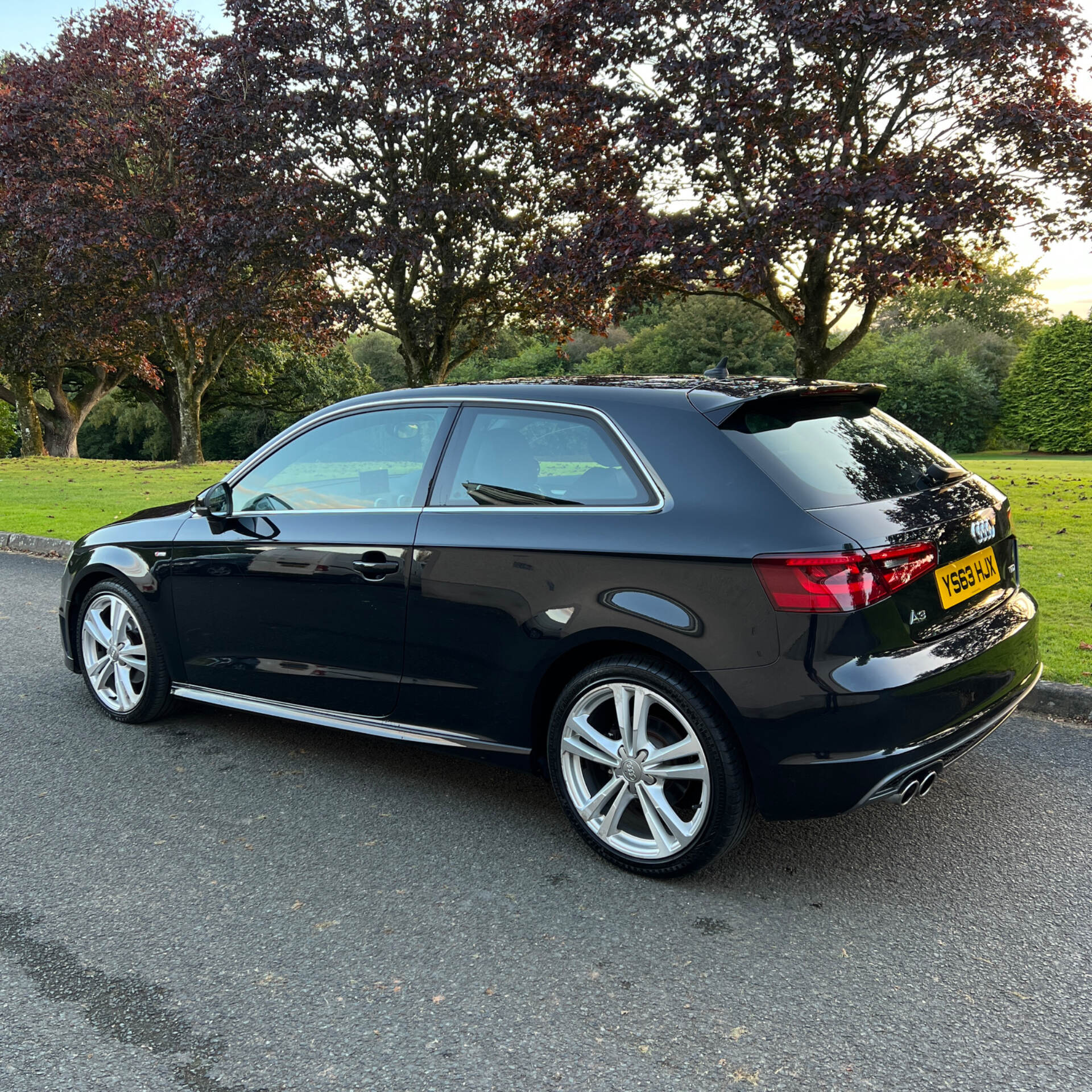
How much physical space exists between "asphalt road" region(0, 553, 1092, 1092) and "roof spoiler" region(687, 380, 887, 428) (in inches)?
62.1

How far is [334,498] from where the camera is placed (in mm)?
4176

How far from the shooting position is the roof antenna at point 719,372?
3.83 m

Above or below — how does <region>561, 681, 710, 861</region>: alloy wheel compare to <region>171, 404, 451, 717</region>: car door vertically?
below

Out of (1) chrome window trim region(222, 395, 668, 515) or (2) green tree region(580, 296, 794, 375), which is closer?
(1) chrome window trim region(222, 395, 668, 515)

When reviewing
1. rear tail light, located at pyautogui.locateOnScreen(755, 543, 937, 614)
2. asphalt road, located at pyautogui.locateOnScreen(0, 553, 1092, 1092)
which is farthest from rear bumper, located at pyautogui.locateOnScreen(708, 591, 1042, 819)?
asphalt road, located at pyautogui.locateOnScreen(0, 553, 1092, 1092)

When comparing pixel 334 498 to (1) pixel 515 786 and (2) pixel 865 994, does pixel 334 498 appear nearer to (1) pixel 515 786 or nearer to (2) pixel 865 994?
(1) pixel 515 786

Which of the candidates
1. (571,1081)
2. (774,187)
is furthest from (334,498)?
(774,187)

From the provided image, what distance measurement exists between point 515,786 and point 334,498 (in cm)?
145

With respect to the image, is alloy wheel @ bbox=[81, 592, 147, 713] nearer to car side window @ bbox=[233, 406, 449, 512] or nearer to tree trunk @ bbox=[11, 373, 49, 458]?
car side window @ bbox=[233, 406, 449, 512]

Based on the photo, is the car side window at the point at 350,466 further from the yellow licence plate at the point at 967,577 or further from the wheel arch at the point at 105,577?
the yellow licence plate at the point at 967,577

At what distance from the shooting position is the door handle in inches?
149

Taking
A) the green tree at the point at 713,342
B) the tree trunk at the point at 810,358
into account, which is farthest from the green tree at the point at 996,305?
the tree trunk at the point at 810,358

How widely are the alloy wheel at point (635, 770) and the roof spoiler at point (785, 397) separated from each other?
97 centimetres

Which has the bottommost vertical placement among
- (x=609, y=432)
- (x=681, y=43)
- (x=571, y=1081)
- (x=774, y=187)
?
(x=571, y=1081)
